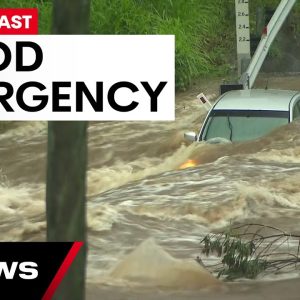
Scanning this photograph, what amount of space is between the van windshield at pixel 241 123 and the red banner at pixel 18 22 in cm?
752

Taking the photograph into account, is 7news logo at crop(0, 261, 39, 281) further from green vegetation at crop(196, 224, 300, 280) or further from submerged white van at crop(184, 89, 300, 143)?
submerged white van at crop(184, 89, 300, 143)

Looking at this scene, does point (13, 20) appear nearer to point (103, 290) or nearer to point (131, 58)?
point (131, 58)

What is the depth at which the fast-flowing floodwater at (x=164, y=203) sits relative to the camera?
7.20m

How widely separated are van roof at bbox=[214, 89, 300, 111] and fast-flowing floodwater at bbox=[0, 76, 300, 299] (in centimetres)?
36

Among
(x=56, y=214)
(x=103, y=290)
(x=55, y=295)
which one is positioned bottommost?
(x=103, y=290)

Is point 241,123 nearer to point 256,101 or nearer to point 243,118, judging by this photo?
point 243,118

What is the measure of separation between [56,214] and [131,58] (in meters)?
0.70

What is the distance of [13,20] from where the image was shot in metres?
4.94

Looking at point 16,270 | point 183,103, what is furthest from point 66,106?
point 183,103

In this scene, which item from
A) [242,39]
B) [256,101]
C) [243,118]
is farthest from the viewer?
[242,39]

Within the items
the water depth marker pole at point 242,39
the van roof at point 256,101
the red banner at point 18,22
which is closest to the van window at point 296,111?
the van roof at point 256,101

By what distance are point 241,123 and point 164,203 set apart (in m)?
2.22

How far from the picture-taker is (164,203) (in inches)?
434

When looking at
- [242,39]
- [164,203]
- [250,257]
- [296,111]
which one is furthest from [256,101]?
[242,39]
